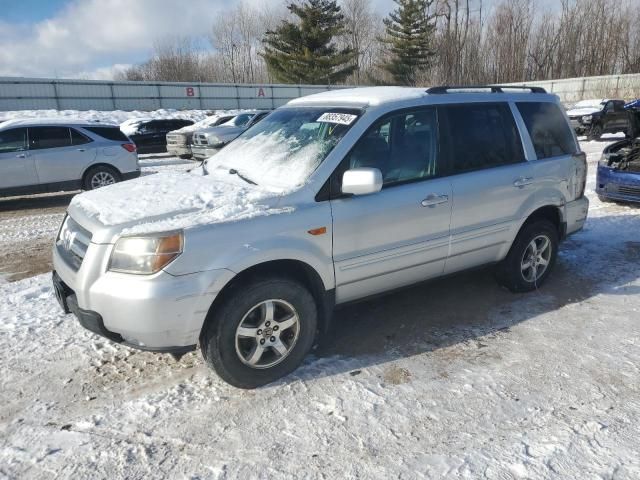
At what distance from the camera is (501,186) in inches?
164

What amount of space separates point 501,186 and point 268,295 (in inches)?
91.0

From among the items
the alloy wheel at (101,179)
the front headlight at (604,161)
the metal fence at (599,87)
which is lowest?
the alloy wheel at (101,179)

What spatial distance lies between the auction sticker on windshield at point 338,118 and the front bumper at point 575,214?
8.37 feet

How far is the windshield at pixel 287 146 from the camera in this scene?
3.43 m

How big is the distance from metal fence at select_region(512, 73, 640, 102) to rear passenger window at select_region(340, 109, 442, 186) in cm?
3872

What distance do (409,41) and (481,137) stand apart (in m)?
50.9

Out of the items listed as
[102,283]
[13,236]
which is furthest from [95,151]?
[102,283]

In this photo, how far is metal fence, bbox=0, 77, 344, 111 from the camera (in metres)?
26.7

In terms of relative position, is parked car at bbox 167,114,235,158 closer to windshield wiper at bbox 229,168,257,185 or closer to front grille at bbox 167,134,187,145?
front grille at bbox 167,134,187,145

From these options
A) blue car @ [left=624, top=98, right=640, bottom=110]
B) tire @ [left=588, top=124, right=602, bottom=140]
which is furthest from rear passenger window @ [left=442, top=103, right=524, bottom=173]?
tire @ [left=588, top=124, right=602, bottom=140]

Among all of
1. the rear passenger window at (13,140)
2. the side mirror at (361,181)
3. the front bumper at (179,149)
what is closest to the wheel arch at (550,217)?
the side mirror at (361,181)

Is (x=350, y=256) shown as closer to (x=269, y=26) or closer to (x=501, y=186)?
(x=501, y=186)

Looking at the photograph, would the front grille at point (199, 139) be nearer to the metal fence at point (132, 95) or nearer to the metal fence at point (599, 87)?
the metal fence at point (132, 95)

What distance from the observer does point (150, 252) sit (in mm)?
2773
